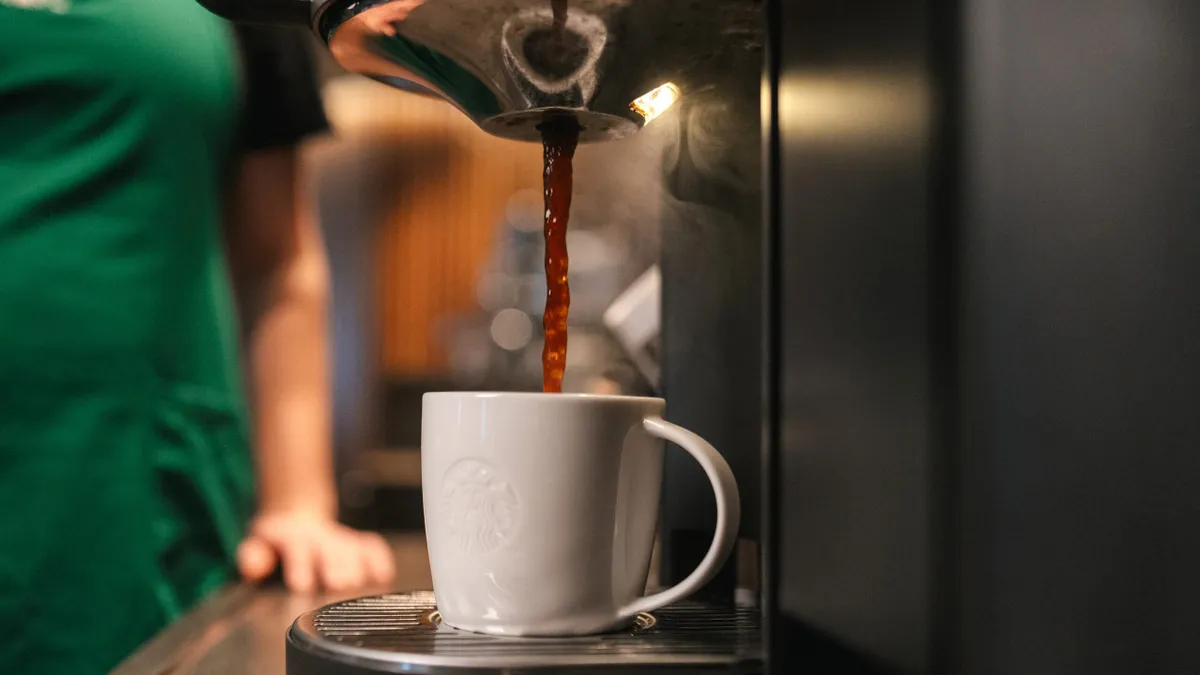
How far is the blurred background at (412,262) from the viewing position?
2.80 metres

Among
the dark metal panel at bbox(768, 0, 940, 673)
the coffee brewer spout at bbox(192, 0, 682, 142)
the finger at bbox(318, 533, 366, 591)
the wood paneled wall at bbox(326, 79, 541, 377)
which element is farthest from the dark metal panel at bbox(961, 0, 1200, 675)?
the wood paneled wall at bbox(326, 79, 541, 377)

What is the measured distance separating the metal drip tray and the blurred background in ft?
7.08

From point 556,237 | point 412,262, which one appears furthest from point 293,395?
point 412,262

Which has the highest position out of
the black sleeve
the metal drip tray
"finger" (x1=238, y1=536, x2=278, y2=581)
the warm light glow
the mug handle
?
the black sleeve

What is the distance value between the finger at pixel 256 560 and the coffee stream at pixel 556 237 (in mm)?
368

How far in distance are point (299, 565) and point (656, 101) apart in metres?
0.42

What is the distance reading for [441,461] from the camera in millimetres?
417

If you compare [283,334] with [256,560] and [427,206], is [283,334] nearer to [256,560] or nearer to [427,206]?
[256,560]

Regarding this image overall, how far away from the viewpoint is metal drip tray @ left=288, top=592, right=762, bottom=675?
365 millimetres

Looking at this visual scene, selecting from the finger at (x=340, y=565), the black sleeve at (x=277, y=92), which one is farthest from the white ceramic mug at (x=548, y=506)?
the black sleeve at (x=277, y=92)

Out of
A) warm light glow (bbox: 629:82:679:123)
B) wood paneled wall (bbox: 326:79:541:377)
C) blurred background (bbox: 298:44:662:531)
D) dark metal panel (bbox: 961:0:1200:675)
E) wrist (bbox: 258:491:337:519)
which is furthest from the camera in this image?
wood paneled wall (bbox: 326:79:541:377)

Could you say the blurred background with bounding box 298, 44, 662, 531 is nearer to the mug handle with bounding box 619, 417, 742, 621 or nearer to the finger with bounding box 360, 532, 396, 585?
the finger with bounding box 360, 532, 396, 585

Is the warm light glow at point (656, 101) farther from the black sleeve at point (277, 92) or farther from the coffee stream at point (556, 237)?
the black sleeve at point (277, 92)

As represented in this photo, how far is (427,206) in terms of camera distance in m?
3.30
